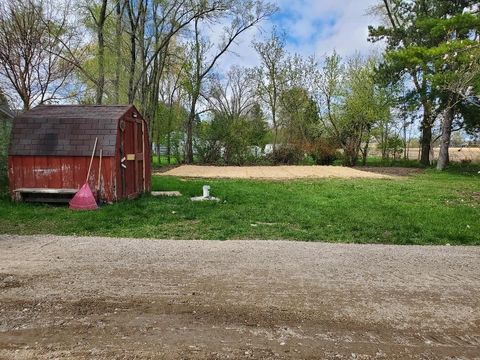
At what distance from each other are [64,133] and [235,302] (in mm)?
8461

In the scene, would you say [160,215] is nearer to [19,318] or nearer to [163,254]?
[163,254]

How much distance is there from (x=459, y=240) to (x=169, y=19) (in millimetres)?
20971

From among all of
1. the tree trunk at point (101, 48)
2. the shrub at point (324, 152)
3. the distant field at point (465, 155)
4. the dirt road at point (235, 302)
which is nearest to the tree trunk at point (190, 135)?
the shrub at point (324, 152)

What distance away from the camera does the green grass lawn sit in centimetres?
698

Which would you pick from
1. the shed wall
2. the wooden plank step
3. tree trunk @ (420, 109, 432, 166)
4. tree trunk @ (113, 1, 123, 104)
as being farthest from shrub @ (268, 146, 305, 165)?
the wooden plank step

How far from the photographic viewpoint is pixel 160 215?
8664 mm

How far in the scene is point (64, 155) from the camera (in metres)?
10.1

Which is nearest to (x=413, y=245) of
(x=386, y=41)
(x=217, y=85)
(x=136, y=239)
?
(x=136, y=239)

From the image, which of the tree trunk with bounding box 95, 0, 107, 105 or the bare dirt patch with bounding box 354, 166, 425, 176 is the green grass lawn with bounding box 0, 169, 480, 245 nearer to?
the tree trunk with bounding box 95, 0, 107, 105

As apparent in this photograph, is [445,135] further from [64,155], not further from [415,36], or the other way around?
[64,155]

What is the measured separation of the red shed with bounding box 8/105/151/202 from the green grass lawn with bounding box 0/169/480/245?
1.82ft

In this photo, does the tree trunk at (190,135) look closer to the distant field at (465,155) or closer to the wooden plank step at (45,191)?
the wooden plank step at (45,191)

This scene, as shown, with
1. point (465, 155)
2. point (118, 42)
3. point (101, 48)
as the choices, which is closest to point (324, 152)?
point (465, 155)

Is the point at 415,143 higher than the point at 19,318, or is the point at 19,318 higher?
the point at 415,143
